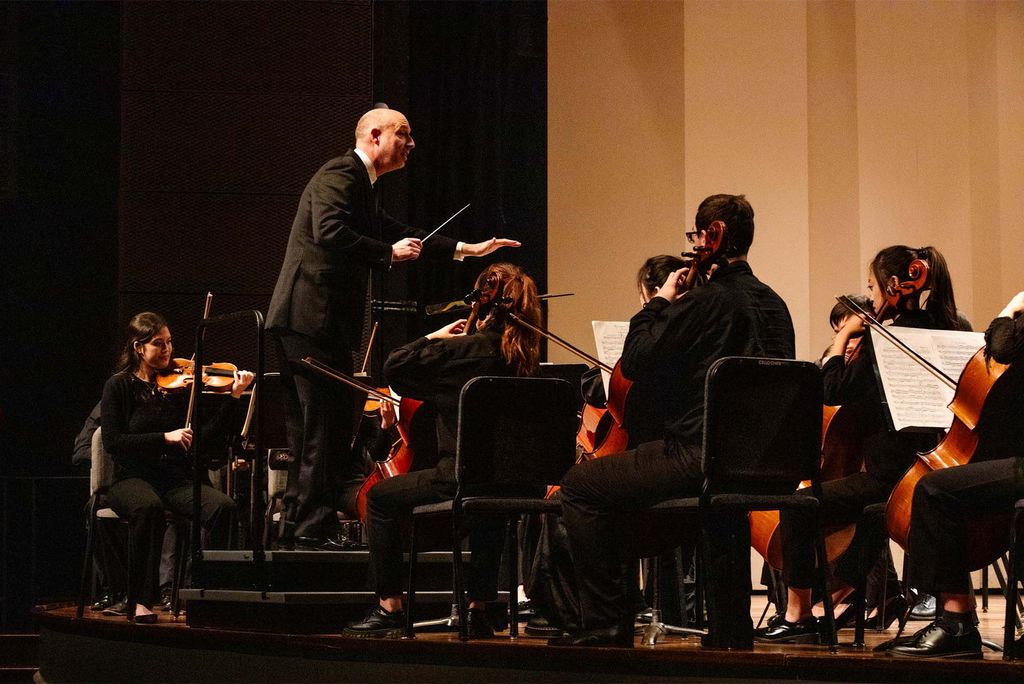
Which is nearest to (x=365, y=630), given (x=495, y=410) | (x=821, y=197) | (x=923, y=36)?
(x=495, y=410)

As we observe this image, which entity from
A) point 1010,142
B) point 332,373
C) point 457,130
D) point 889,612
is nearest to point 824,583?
point 889,612

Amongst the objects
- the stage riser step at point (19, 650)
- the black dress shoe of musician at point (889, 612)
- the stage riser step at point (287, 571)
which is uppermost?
the stage riser step at point (287, 571)

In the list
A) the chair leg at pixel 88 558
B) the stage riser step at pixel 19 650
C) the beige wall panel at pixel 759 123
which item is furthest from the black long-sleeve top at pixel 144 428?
the beige wall panel at pixel 759 123

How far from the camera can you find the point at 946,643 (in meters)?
2.92

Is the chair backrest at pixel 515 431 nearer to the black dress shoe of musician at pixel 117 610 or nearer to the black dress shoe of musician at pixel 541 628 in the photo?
the black dress shoe of musician at pixel 541 628

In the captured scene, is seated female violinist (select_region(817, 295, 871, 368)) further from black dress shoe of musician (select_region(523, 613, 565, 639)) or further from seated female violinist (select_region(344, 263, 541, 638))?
black dress shoe of musician (select_region(523, 613, 565, 639))

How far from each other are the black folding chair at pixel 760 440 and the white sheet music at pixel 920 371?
59 centimetres

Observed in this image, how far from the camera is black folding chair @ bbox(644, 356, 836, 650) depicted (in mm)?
2955

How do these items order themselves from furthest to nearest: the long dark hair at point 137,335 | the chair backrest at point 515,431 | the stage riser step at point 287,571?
1. the long dark hair at point 137,335
2. the stage riser step at point 287,571
3. the chair backrest at point 515,431

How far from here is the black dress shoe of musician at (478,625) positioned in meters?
3.57

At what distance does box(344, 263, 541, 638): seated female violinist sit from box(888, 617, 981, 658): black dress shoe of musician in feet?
4.01

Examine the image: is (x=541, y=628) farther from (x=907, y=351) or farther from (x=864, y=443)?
(x=907, y=351)

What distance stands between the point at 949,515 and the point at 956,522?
23 millimetres

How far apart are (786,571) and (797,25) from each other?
15.3ft
